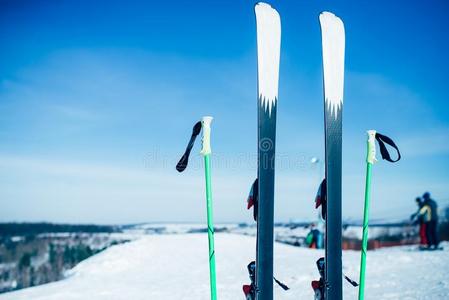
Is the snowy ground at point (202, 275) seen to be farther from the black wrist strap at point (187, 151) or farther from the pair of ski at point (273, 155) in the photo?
the black wrist strap at point (187, 151)

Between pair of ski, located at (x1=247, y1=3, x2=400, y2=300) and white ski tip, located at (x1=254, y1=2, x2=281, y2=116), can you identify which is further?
white ski tip, located at (x1=254, y1=2, x2=281, y2=116)

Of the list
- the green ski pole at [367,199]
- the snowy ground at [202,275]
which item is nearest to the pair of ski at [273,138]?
the green ski pole at [367,199]

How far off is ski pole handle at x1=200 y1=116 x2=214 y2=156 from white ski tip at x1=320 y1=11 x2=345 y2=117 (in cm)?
129

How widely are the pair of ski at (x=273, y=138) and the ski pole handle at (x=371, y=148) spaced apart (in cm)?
29

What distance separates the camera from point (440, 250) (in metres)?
7.94

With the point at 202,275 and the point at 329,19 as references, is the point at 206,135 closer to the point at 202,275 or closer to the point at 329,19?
the point at 329,19

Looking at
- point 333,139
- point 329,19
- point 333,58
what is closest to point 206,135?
point 333,139

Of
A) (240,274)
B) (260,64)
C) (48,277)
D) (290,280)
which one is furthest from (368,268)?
(48,277)

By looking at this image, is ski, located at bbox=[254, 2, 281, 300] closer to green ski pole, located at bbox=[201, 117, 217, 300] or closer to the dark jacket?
green ski pole, located at bbox=[201, 117, 217, 300]

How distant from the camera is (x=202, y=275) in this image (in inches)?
263

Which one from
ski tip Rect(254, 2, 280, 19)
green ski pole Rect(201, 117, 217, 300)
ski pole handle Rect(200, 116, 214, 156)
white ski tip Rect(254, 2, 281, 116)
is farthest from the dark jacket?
ski pole handle Rect(200, 116, 214, 156)

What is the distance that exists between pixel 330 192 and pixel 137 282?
4201mm

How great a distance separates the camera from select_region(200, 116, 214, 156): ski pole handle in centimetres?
311

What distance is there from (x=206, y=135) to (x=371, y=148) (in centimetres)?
170
